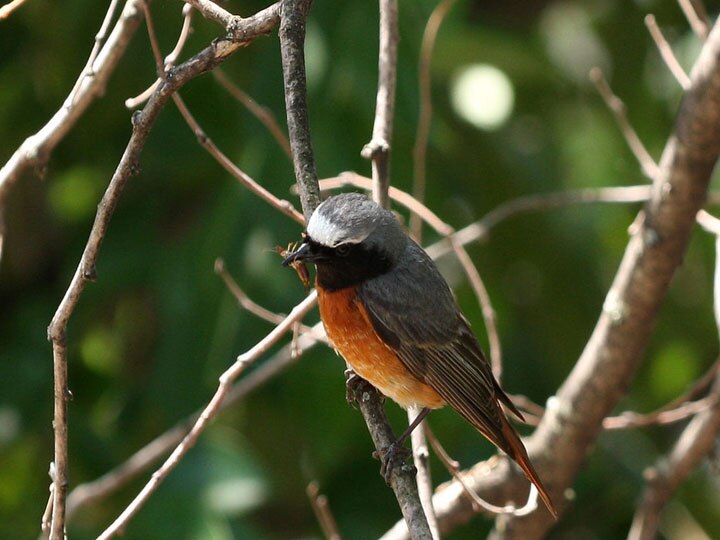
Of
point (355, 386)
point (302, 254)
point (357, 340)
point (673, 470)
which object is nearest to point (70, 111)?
point (302, 254)

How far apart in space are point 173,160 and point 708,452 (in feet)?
9.63

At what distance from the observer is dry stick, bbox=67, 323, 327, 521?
14.8 ft

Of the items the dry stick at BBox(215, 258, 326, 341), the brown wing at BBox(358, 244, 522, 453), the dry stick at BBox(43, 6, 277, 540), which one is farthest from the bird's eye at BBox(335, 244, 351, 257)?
the dry stick at BBox(43, 6, 277, 540)

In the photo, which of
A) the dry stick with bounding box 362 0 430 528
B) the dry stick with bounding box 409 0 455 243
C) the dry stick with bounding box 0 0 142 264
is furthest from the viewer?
the dry stick with bounding box 409 0 455 243

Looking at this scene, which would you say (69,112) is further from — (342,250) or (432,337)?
(432,337)

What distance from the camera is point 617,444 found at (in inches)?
231

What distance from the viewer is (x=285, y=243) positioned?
4645mm

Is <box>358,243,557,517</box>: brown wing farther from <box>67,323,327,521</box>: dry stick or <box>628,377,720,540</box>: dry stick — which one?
<box>628,377,720,540</box>: dry stick

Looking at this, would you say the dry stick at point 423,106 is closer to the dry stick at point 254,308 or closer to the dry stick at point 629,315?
the dry stick at point 254,308

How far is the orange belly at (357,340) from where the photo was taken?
4129 mm

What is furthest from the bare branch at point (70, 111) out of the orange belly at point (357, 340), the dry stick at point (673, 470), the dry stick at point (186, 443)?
the dry stick at point (673, 470)

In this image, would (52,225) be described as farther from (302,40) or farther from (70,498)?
(302,40)

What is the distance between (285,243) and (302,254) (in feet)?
2.71

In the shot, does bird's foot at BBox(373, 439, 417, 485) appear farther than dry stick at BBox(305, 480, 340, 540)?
No
